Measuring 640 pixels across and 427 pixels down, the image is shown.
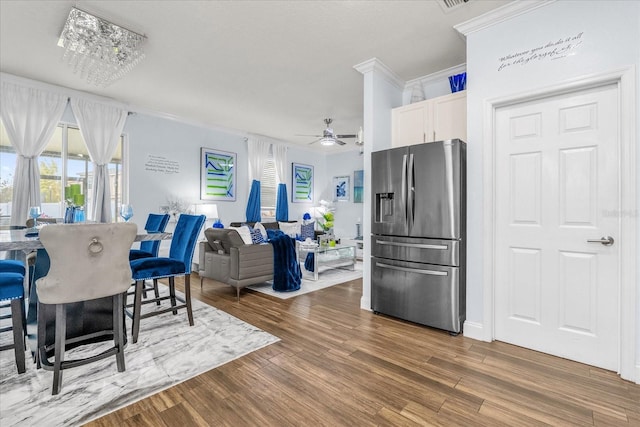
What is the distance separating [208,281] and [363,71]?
387 centimetres

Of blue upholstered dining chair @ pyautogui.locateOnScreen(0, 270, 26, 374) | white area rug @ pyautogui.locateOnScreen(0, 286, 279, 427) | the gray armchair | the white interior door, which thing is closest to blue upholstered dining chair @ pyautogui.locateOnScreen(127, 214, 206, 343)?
white area rug @ pyautogui.locateOnScreen(0, 286, 279, 427)

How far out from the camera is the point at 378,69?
359 centimetres

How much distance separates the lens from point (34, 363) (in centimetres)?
224

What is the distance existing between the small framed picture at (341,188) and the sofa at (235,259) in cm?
434

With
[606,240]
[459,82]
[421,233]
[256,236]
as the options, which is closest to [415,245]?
[421,233]

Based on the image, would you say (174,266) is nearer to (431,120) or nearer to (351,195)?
(431,120)

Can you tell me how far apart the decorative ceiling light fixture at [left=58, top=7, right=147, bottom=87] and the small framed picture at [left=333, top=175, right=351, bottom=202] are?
5.59 meters

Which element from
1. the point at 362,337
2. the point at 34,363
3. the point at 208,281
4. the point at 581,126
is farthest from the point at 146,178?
the point at 581,126

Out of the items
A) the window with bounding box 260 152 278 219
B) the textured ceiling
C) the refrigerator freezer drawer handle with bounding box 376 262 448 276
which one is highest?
the textured ceiling

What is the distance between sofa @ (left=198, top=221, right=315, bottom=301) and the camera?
13.0ft

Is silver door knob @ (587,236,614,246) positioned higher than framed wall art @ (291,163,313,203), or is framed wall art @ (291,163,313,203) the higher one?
framed wall art @ (291,163,313,203)

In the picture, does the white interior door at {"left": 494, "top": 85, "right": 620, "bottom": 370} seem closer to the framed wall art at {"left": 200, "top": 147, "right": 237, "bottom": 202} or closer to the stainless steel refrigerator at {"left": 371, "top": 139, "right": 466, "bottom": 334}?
the stainless steel refrigerator at {"left": 371, "top": 139, "right": 466, "bottom": 334}

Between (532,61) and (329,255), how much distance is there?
3.90m

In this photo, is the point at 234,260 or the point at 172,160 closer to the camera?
the point at 234,260
